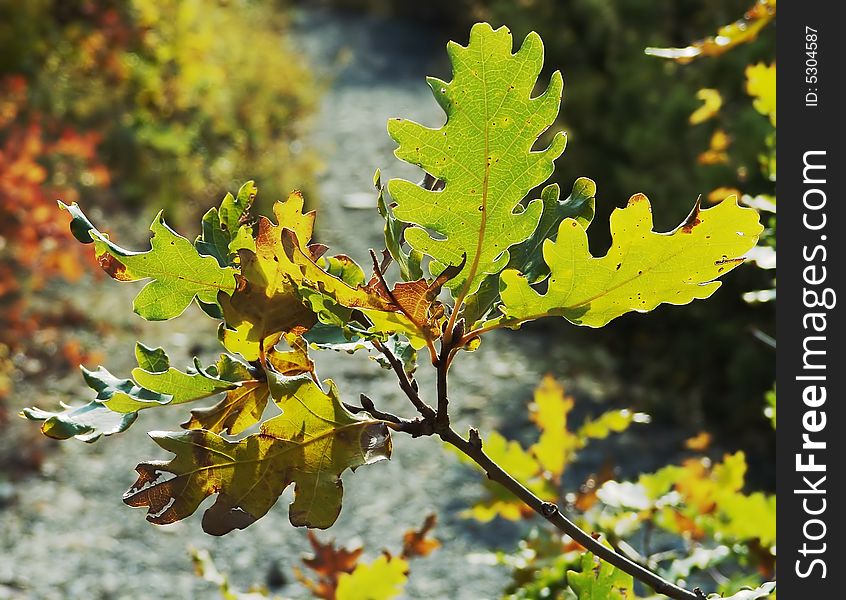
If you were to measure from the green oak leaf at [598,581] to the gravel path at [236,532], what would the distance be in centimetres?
161

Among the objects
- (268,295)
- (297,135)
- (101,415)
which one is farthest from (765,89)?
(297,135)

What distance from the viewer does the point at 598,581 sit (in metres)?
0.79

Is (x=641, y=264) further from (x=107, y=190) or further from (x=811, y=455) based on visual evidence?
(x=107, y=190)

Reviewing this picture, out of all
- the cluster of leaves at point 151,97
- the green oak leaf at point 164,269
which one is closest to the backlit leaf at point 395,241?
the green oak leaf at point 164,269

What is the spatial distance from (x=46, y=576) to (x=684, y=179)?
8.64ft

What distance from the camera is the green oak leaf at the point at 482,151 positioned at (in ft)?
2.07

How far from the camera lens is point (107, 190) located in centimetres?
552

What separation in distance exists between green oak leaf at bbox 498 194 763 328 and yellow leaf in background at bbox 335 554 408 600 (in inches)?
19.7

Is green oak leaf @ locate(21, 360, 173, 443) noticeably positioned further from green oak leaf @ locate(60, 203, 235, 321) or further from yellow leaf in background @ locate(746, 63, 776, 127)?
yellow leaf in background @ locate(746, 63, 776, 127)

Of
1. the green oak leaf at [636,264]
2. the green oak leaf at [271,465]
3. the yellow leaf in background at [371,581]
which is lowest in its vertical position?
the green oak leaf at [271,465]

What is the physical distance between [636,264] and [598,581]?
0.28 metres

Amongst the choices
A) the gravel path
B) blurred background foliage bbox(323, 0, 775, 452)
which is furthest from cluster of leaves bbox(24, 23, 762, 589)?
blurred background foliage bbox(323, 0, 775, 452)

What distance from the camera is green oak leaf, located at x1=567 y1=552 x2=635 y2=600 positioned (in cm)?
79

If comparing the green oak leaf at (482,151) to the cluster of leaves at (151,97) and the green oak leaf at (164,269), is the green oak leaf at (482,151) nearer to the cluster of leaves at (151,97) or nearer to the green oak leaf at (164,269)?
the green oak leaf at (164,269)
